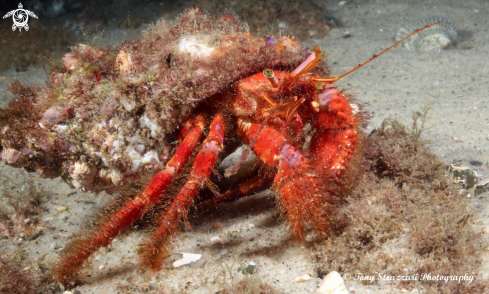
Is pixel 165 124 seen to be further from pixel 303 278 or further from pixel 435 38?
pixel 435 38

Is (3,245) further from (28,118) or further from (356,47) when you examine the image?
(356,47)

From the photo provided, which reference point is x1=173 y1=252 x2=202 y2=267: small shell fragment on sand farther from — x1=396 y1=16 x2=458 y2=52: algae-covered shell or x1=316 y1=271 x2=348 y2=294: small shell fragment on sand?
x1=396 y1=16 x2=458 y2=52: algae-covered shell

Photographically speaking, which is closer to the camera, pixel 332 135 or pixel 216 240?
pixel 332 135

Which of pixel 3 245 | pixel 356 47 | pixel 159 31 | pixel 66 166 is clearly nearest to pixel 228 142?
pixel 159 31

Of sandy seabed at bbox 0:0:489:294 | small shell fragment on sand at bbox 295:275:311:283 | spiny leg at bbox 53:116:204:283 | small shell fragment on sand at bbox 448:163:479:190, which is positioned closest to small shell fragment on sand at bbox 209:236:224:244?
sandy seabed at bbox 0:0:489:294

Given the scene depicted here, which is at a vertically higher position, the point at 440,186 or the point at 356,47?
the point at 356,47

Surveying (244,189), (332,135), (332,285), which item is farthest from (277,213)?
(332,285)

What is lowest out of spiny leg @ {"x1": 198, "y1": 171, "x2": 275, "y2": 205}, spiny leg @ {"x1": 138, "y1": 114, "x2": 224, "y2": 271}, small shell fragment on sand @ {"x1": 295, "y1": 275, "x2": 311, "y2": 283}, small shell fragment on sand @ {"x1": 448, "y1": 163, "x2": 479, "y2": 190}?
small shell fragment on sand @ {"x1": 295, "y1": 275, "x2": 311, "y2": 283}
